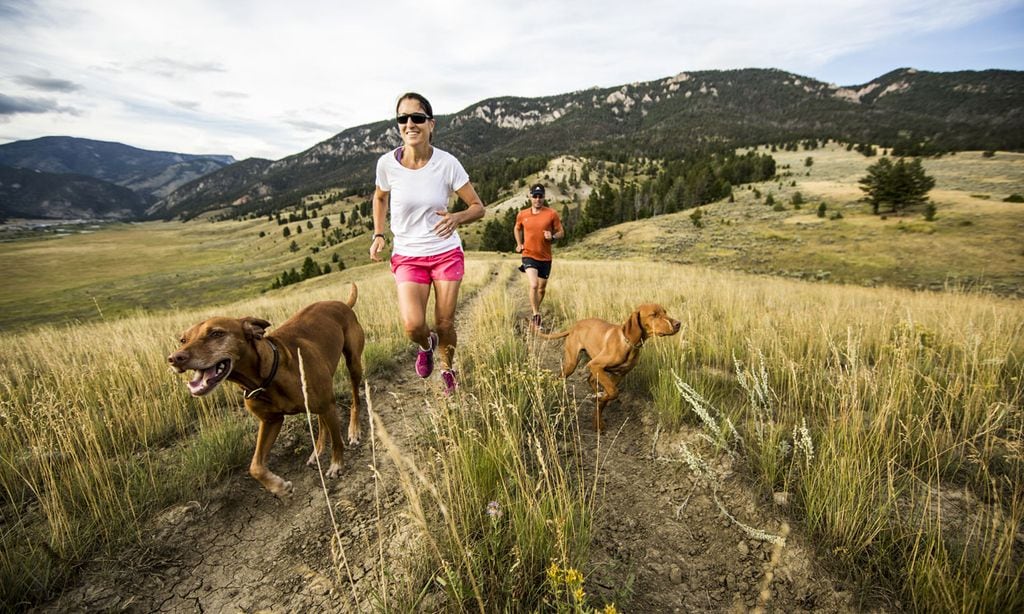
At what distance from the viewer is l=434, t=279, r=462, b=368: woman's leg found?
3.82m

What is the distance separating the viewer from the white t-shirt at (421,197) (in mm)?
3684

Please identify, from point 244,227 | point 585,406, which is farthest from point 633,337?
point 244,227

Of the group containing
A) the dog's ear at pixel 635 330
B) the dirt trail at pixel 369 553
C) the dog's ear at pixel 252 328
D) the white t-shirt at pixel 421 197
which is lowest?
the dirt trail at pixel 369 553

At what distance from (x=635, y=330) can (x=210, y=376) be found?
128 inches

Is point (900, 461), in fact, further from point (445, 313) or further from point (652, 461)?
point (445, 313)

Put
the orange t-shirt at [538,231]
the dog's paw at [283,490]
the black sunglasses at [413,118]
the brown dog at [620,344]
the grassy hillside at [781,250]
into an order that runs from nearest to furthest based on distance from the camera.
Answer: the dog's paw at [283,490] → the brown dog at [620,344] → the black sunglasses at [413,118] → the orange t-shirt at [538,231] → the grassy hillside at [781,250]

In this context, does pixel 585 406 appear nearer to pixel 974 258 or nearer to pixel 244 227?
pixel 974 258

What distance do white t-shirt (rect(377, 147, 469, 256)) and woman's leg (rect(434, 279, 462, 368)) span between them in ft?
1.18

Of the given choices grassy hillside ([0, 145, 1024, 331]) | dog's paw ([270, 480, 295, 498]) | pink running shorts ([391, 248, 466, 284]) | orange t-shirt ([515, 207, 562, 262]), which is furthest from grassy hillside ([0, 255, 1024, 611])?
grassy hillside ([0, 145, 1024, 331])

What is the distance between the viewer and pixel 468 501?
2053 millimetres

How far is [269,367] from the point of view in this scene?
2.56m

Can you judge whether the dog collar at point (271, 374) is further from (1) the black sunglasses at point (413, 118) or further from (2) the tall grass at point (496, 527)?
(1) the black sunglasses at point (413, 118)

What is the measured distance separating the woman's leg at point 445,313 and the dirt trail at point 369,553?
1.38 metres

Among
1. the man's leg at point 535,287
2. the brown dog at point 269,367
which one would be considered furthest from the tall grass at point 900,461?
the man's leg at point 535,287
